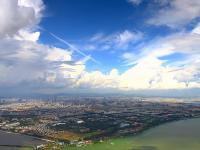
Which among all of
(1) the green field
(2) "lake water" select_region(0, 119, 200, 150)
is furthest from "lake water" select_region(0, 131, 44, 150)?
(1) the green field

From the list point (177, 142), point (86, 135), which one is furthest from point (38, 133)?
point (177, 142)

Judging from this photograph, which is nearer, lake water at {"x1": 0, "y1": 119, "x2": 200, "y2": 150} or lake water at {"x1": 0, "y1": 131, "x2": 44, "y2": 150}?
lake water at {"x1": 0, "y1": 119, "x2": 200, "y2": 150}

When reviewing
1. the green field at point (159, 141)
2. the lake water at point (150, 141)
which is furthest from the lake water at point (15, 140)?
the green field at point (159, 141)

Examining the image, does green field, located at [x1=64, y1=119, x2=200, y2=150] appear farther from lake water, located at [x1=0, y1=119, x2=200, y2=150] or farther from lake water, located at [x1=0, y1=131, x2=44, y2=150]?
lake water, located at [x1=0, y1=131, x2=44, y2=150]

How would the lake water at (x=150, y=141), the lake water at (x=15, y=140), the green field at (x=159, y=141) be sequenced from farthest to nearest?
the lake water at (x=15, y=140) < the lake water at (x=150, y=141) < the green field at (x=159, y=141)

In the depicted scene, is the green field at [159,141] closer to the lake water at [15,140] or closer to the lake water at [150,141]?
the lake water at [150,141]

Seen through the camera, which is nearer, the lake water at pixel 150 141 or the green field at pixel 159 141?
the green field at pixel 159 141

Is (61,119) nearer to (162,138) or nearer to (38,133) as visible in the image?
(38,133)
